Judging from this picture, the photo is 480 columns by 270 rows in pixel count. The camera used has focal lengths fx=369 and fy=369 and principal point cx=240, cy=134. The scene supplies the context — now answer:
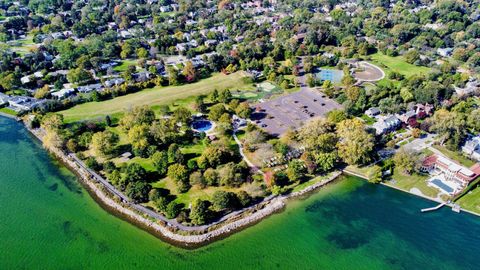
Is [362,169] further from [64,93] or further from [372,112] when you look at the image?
[64,93]

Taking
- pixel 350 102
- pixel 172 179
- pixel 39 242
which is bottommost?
pixel 39 242

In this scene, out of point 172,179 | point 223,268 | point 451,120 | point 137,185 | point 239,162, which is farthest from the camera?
point 451,120

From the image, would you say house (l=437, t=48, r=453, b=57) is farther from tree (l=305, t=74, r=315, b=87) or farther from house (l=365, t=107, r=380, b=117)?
tree (l=305, t=74, r=315, b=87)

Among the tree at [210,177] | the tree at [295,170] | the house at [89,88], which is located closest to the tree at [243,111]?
the tree at [295,170]

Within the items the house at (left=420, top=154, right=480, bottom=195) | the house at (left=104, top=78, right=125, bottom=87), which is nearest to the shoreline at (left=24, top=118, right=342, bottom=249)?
the house at (left=420, top=154, right=480, bottom=195)

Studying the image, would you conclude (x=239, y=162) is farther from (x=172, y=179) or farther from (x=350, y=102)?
(x=350, y=102)

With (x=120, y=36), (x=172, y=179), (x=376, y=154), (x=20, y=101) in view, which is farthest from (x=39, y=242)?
(x=120, y=36)
